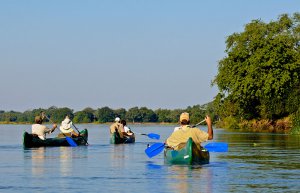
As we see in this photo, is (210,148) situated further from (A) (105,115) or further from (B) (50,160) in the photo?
(A) (105,115)

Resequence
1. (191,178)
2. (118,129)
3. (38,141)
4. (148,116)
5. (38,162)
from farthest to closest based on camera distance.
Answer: (148,116) < (118,129) < (38,141) < (38,162) < (191,178)

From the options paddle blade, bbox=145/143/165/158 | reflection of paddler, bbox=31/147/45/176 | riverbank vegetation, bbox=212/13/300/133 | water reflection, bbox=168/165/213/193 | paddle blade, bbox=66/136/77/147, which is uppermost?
riverbank vegetation, bbox=212/13/300/133

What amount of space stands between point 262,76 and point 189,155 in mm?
50056

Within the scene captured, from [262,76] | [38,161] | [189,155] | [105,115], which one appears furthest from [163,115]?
[189,155]

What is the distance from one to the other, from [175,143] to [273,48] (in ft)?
161

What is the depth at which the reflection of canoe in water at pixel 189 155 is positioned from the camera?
22.2 metres

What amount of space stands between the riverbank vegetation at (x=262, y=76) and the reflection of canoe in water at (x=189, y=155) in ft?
147

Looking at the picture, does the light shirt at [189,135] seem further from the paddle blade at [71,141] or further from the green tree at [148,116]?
the green tree at [148,116]

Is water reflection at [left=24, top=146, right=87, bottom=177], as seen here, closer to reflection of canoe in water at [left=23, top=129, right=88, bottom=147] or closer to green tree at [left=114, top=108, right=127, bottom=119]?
reflection of canoe in water at [left=23, top=129, right=88, bottom=147]

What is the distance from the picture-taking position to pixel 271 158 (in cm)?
2706

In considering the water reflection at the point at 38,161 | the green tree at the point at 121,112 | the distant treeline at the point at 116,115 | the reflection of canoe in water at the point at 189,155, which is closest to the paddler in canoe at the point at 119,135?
the water reflection at the point at 38,161

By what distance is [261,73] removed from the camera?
71.2 m

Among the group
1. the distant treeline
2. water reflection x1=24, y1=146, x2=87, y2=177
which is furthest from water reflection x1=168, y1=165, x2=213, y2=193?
the distant treeline

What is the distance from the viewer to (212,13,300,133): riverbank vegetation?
70875 millimetres
